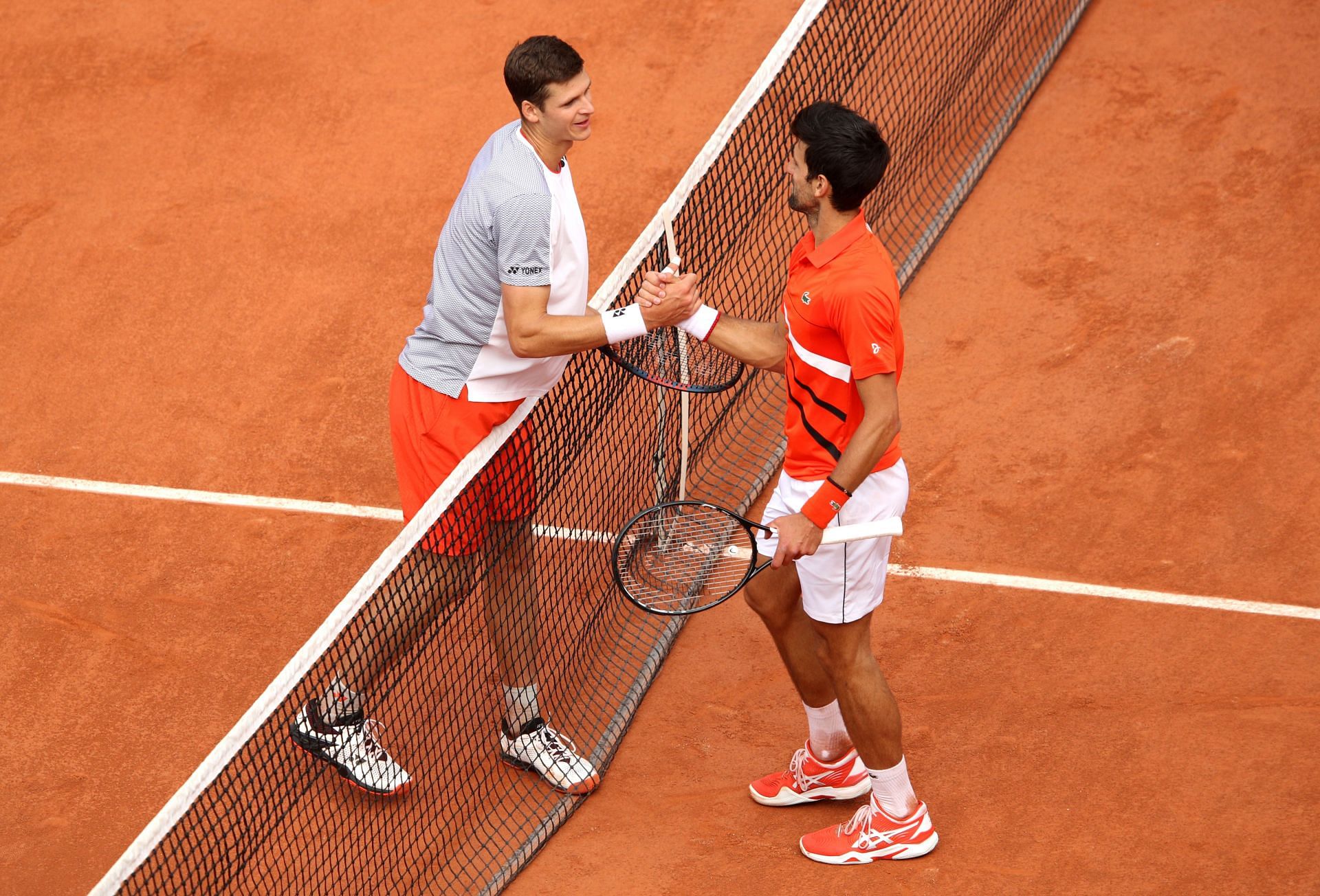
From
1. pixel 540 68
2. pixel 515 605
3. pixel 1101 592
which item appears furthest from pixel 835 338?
pixel 1101 592

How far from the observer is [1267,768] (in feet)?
16.4

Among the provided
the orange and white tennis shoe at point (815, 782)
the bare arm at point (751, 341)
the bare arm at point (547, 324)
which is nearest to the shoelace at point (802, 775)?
the orange and white tennis shoe at point (815, 782)

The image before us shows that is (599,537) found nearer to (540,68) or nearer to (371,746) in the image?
(371,746)

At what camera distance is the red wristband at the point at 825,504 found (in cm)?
424

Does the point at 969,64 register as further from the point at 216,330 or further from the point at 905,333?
the point at 216,330

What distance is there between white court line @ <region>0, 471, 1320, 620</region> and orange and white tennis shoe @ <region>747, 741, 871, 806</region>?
109 cm

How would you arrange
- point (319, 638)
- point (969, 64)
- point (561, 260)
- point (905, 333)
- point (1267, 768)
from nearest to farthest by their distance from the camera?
point (319, 638)
point (561, 260)
point (1267, 768)
point (905, 333)
point (969, 64)

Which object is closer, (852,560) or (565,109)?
(852,560)

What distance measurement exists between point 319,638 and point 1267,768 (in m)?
3.18

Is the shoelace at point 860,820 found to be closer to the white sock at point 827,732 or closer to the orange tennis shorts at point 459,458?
the white sock at point 827,732

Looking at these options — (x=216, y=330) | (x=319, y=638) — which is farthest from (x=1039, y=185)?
(x=319, y=638)

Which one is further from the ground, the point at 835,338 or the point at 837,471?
the point at 835,338

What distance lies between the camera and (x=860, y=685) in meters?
4.59

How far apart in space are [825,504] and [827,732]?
1119 mm
